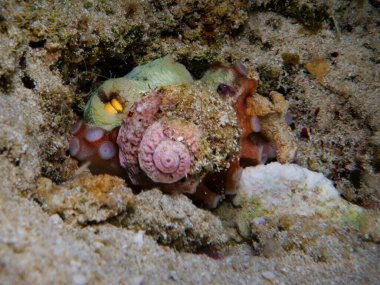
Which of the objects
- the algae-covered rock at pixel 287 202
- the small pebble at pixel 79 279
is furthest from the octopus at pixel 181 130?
the small pebble at pixel 79 279

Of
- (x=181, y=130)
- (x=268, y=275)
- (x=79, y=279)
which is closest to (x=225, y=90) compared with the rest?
(x=181, y=130)

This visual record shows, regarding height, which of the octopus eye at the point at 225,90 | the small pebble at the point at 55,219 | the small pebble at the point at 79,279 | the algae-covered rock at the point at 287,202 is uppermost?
the octopus eye at the point at 225,90

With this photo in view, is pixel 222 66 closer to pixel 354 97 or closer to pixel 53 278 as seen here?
pixel 354 97

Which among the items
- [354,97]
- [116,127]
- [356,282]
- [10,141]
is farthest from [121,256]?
[354,97]

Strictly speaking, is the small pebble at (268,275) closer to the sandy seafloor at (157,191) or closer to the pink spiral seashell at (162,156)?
the sandy seafloor at (157,191)

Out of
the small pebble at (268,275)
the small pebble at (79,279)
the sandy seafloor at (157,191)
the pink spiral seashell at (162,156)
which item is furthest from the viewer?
the pink spiral seashell at (162,156)

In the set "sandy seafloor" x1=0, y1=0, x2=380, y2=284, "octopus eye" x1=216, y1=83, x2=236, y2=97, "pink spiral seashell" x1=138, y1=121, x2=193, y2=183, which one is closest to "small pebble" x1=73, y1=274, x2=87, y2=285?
"sandy seafloor" x1=0, y1=0, x2=380, y2=284
